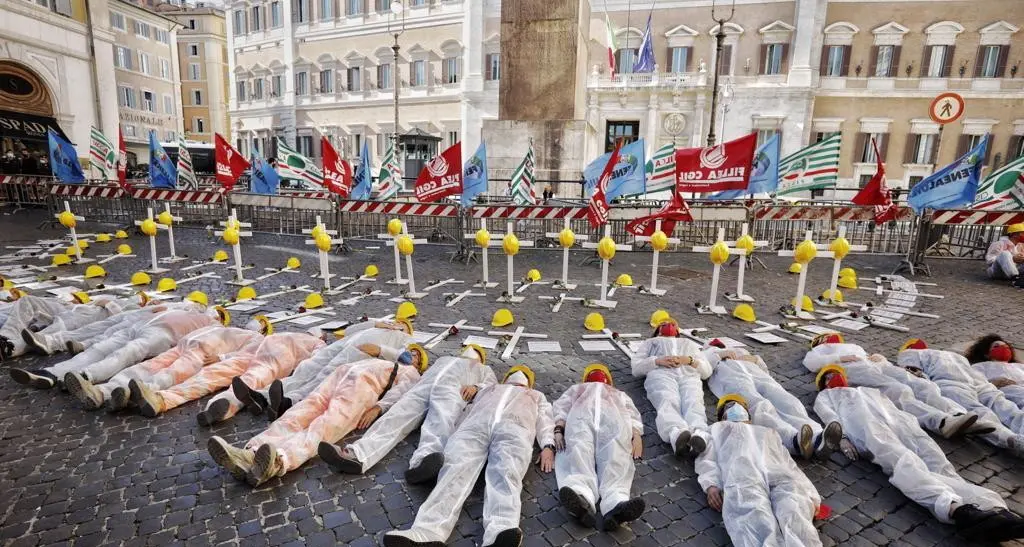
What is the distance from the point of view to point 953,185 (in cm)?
1006

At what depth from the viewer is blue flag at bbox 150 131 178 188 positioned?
45.1 feet

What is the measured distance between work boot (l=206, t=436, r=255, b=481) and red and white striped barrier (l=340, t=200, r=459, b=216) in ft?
27.2

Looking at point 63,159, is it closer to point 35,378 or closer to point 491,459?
point 35,378

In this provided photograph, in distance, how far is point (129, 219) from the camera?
16.4m

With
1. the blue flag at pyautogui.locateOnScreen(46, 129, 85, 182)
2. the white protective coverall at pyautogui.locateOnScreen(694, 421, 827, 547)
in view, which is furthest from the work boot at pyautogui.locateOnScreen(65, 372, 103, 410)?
the blue flag at pyautogui.locateOnScreen(46, 129, 85, 182)

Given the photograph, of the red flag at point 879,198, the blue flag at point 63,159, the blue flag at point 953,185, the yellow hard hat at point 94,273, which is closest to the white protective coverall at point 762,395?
the blue flag at point 953,185

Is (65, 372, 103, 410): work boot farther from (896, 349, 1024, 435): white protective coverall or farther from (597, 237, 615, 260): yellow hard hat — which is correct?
(896, 349, 1024, 435): white protective coverall

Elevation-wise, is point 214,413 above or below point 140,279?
below

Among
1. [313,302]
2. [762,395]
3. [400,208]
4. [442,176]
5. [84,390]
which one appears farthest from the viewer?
[400,208]

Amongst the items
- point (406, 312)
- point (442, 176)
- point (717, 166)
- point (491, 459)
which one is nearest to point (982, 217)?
point (717, 166)

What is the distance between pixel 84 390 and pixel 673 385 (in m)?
5.26

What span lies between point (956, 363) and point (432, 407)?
4.97m

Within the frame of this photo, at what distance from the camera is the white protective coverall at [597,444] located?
141 inches

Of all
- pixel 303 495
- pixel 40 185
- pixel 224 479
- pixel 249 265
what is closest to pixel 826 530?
pixel 303 495
